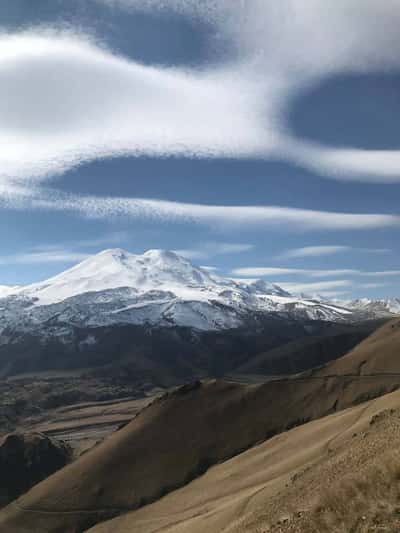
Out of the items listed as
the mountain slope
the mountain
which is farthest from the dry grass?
the mountain

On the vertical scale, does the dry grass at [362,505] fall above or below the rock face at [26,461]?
above

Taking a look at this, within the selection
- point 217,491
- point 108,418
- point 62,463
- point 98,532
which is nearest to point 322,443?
point 217,491

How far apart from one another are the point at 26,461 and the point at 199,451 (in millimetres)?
32208

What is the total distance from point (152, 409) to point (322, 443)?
131 ft

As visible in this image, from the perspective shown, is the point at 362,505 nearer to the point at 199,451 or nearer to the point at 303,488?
the point at 303,488

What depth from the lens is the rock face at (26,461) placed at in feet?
257

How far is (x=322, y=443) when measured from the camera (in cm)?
→ 4928

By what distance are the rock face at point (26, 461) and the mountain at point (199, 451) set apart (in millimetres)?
9083

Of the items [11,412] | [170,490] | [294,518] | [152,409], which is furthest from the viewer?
[11,412]

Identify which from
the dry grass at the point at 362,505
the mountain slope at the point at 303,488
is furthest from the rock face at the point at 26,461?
the dry grass at the point at 362,505

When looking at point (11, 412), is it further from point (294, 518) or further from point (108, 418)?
point (294, 518)

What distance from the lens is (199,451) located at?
7031 cm

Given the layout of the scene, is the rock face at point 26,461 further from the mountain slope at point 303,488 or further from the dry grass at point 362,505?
the dry grass at point 362,505

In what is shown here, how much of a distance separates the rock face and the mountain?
9083mm
